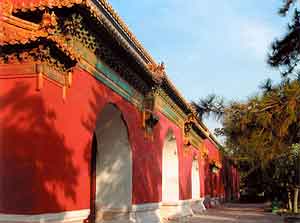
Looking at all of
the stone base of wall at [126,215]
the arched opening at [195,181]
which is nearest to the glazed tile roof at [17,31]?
the stone base of wall at [126,215]

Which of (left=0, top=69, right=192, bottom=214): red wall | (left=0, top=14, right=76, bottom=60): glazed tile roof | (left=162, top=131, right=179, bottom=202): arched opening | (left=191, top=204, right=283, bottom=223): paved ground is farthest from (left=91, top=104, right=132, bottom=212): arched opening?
(left=191, top=204, right=283, bottom=223): paved ground

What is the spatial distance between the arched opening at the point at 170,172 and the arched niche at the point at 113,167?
6.49 metres

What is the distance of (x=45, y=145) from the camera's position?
717 centimetres

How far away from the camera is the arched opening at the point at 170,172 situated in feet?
59.7

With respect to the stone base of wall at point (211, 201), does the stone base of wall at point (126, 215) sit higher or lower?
higher

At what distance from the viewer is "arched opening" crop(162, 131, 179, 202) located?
18.2m

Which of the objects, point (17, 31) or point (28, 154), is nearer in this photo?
point (28, 154)

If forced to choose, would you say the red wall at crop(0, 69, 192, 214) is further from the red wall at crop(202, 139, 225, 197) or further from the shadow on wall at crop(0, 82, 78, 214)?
the red wall at crop(202, 139, 225, 197)

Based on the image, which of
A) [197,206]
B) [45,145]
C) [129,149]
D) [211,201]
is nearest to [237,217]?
[197,206]

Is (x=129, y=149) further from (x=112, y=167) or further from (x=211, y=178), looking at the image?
(x=211, y=178)

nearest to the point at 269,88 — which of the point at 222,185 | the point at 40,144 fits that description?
the point at 40,144

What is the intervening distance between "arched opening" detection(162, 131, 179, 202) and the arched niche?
21.3ft

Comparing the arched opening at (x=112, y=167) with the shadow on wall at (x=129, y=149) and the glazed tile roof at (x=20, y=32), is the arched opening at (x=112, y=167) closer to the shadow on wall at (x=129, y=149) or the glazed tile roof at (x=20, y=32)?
the shadow on wall at (x=129, y=149)

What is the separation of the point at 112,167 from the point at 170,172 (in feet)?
22.6
